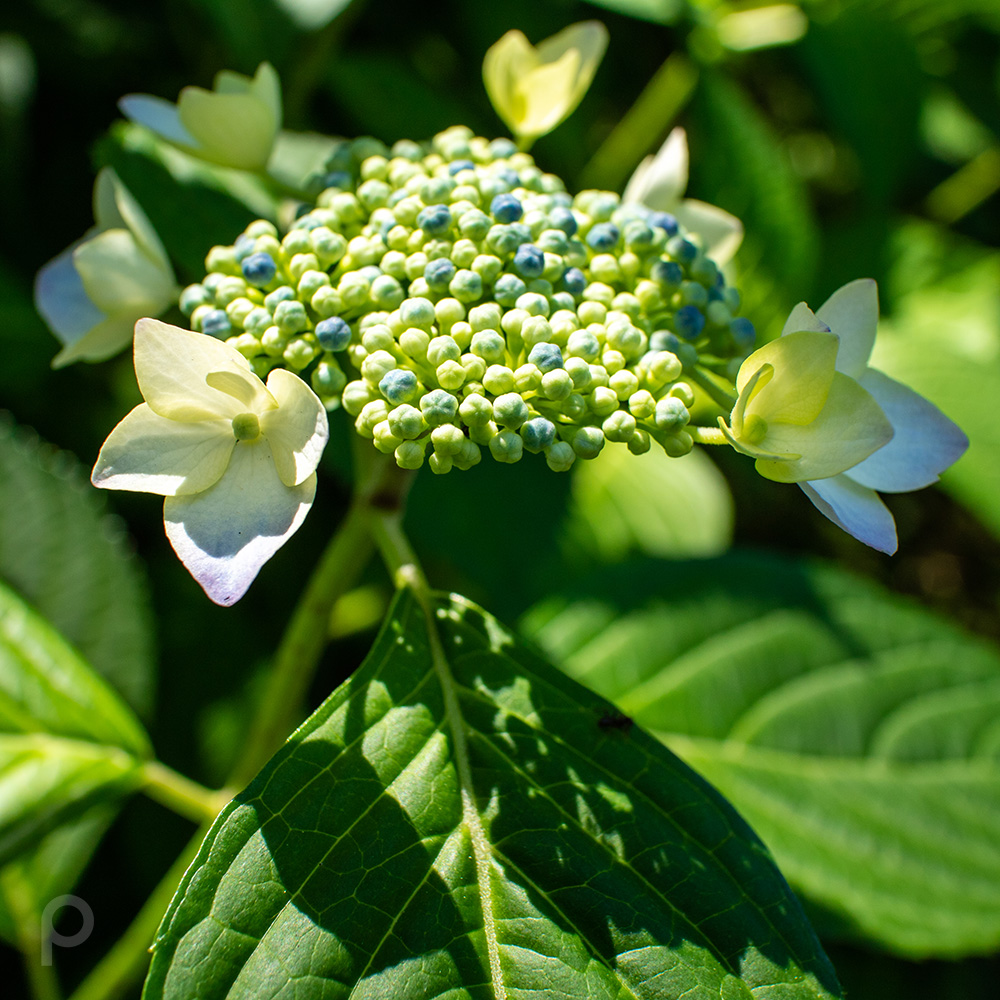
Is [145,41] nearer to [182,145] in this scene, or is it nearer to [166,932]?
[182,145]

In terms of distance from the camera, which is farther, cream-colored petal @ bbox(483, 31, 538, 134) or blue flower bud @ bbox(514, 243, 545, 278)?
cream-colored petal @ bbox(483, 31, 538, 134)

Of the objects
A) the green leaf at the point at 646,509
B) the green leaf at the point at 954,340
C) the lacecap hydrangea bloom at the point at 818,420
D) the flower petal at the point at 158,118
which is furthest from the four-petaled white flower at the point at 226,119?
the green leaf at the point at 954,340

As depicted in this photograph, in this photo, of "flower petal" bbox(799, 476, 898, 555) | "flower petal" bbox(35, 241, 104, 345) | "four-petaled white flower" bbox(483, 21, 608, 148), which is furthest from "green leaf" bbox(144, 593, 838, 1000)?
"four-petaled white flower" bbox(483, 21, 608, 148)

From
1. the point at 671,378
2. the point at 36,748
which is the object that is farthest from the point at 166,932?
the point at 671,378

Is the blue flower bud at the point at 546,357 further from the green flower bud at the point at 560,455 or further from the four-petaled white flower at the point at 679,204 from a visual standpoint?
the four-petaled white flower at the point at 679,204

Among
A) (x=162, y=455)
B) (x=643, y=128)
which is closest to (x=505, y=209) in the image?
(x=162, y=455)

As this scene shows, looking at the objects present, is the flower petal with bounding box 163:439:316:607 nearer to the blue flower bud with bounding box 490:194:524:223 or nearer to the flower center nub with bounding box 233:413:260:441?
the flower center nub with bounding box 233:413:260:441
